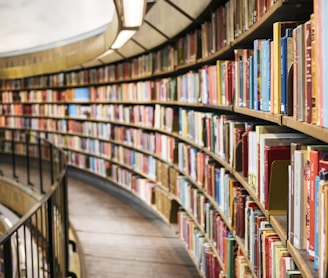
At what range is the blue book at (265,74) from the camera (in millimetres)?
1811

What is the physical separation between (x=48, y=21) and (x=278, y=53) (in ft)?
28.7

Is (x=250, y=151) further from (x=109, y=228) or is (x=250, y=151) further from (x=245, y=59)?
(x=109, y=228)

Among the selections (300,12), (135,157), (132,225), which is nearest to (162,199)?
(132,225)

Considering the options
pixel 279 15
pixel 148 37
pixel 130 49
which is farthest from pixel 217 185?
pixel 130 49

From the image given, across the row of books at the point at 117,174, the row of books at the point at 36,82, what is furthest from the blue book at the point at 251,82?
the row of books at the point at 36,82

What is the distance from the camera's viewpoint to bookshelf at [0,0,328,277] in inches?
74.4

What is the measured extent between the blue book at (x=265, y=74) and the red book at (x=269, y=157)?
174 mm

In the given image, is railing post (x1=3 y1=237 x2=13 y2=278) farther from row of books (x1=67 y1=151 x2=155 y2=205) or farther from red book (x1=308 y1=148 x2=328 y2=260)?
row of books (x1=67 y1=151 x2=155 y2=205)

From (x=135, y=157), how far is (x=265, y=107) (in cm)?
444

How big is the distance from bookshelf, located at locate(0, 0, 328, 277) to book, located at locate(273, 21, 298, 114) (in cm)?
4

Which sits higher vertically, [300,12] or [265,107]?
[300,12]

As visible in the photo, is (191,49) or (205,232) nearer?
(205,232)

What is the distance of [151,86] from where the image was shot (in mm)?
5516

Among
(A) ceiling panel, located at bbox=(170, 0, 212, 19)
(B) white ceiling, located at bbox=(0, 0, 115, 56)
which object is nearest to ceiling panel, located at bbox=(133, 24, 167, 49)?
(A) ceiling panel, located at bbox=(170, 0, 212, 19)
